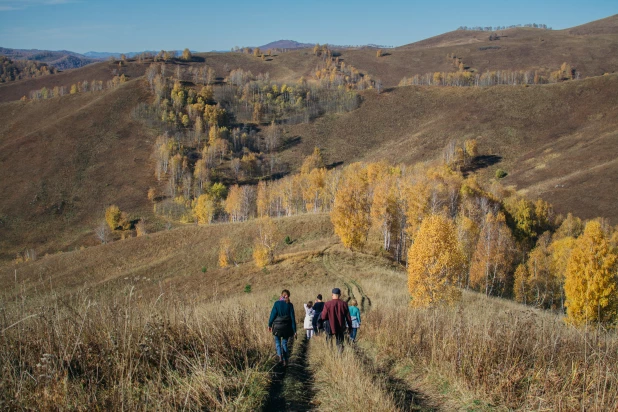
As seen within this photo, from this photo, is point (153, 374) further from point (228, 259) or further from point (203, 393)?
point (228, 259)

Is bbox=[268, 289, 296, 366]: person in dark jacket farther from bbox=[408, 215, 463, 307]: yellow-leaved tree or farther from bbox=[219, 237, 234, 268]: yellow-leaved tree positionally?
bbox=[219, 237, 234, 268]: yellow-leaved tree

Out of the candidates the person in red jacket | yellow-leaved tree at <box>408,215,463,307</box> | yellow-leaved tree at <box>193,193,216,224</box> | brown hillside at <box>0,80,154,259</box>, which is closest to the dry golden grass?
the person in red jacket

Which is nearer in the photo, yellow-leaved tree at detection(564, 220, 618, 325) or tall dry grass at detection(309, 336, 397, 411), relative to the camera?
tall dry grass at detection(309, 336, 397, 411)

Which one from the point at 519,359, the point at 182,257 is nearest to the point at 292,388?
the point at 519,359

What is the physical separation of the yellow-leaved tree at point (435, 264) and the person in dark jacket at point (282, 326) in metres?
16.8

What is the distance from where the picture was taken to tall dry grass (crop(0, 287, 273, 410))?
4.97m

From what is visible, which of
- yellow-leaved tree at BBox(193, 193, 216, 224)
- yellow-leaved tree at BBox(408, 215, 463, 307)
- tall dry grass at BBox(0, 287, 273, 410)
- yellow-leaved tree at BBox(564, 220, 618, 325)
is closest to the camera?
tall dry grass at BBox(0, 287, 273, 410)

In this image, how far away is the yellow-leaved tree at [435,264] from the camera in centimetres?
2572

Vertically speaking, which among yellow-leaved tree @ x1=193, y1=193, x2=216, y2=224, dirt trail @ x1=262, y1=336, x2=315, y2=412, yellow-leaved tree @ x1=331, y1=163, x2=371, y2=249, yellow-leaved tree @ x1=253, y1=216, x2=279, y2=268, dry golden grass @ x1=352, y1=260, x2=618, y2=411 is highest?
dry golden grass @ x1=352, y1=260, x2=618, y2=411

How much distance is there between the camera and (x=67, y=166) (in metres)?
125

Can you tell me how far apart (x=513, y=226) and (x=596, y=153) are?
47.0 meters

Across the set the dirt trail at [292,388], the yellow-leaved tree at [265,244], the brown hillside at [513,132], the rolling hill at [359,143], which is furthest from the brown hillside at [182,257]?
the brown hillside at [513,132]

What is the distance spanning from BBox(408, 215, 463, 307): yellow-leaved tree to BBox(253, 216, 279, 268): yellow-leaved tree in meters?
25.5

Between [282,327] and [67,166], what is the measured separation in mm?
139683
